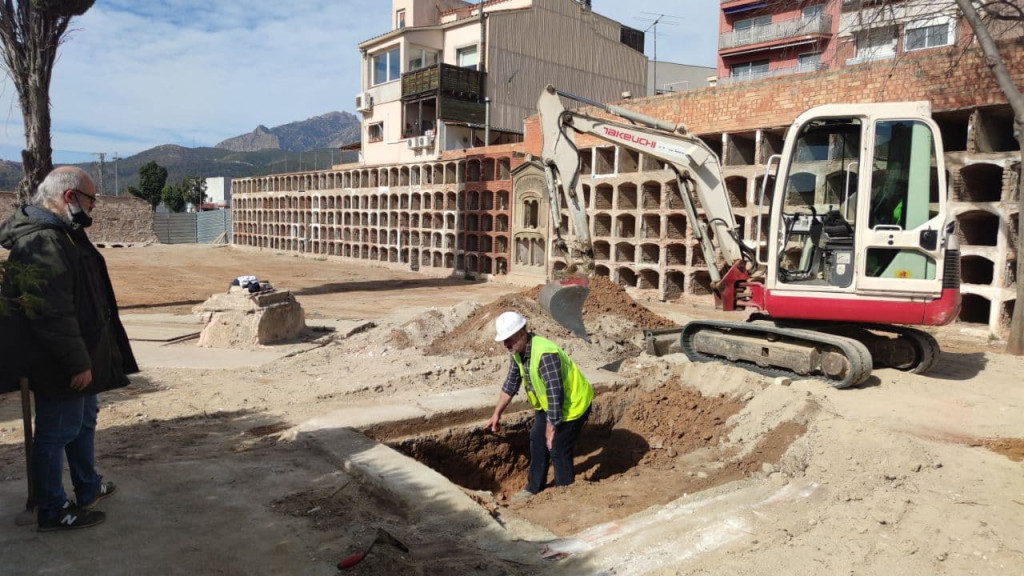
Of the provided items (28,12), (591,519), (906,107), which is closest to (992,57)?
(906,107)

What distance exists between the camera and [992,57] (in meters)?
8.33

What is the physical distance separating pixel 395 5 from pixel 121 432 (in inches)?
1230

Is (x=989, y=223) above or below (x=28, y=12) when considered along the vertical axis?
below

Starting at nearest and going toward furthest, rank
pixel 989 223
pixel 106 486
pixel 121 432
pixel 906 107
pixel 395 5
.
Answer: pixel 106 486 < pixel 121 432 < pixel 906 107 < pixel 989 223 < pixel 395 5

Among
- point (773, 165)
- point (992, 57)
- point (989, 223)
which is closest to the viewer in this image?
point (773, 165)

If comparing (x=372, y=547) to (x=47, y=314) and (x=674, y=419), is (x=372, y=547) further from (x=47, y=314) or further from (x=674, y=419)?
(x=674, y=419)

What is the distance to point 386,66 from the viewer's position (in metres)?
29.8

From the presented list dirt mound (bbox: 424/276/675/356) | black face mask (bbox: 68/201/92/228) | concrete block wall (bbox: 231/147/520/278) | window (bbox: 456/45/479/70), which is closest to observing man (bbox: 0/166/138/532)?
black face mask (bbox: 68/201/92/228)

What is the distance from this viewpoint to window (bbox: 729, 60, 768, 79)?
29.2 m

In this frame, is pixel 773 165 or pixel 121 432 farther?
pixel 773 165

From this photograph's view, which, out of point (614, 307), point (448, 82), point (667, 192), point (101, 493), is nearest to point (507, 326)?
point (101, 493)

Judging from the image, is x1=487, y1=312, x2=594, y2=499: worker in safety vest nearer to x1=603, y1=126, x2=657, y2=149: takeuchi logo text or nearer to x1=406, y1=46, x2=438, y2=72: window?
x1=603, y1=126, x2=657, y2=149: takeuchi logo text

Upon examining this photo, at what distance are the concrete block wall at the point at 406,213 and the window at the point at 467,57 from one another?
7.28 m

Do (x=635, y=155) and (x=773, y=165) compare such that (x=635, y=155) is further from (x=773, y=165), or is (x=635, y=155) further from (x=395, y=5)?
(x=395, y=5)
